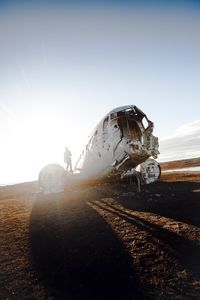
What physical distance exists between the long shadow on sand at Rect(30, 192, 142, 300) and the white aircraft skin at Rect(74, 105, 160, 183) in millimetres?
5531

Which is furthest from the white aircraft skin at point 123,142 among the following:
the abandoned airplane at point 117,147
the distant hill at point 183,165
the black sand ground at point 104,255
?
the distant hill at point 183,165

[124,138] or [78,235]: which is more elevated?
[124,138]

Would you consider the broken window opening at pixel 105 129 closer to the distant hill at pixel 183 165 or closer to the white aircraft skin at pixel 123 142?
the white aircraft skin at pixel 123 142

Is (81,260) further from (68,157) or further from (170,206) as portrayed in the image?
(68,157)

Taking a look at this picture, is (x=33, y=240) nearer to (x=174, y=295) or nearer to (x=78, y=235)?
(x=78, y=235)

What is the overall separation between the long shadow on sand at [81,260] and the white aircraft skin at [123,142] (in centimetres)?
553

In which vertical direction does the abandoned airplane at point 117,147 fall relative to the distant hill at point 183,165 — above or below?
below

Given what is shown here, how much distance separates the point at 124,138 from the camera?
13.4 metres

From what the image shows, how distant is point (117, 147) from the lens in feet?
45.1

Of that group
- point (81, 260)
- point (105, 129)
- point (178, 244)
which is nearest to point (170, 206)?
point (178, 244)

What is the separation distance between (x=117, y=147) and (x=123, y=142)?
1.91 ft

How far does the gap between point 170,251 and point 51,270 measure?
2.72 m

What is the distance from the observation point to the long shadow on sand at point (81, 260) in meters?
4.05

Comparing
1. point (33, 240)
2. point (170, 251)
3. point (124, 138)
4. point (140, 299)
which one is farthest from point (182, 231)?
point (124, 138)
